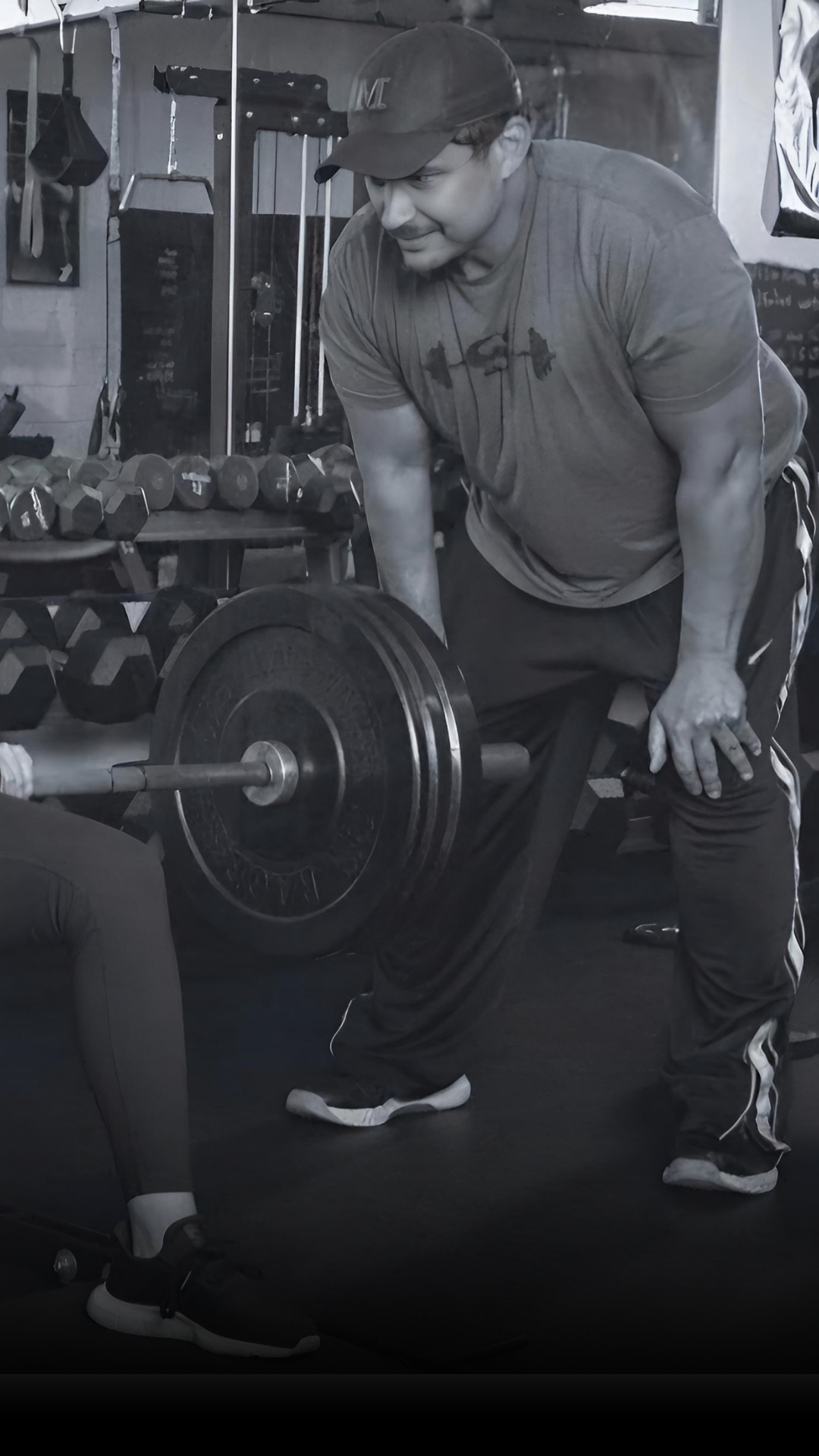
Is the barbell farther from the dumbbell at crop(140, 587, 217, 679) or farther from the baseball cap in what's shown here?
the baseball cap

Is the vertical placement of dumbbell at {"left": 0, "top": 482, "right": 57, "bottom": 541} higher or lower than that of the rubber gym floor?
higher

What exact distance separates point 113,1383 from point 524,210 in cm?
127

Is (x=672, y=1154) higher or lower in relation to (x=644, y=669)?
lower

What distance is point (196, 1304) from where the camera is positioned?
1.69m

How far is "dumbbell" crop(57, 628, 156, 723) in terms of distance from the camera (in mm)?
2484

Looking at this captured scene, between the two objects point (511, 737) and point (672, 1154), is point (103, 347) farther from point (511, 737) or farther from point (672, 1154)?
point (672, 1154)

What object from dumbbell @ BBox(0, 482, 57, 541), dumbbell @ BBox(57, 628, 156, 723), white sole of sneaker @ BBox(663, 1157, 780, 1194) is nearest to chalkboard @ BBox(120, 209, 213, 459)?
dumbbell @ BBox(0, 482, 57, 541)

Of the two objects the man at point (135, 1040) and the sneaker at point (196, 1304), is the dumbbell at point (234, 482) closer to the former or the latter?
the man at point (135, 1040)

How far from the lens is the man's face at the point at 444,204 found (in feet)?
6.15

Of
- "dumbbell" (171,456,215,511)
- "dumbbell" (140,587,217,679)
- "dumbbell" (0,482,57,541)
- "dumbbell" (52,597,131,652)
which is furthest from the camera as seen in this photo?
"dumbbell" (52,597,131,652)

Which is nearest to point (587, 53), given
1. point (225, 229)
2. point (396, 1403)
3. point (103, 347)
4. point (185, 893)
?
point (225, 229)

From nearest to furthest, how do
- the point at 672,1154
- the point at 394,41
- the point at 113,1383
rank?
1. the point at 113,1383
2. the point at 394,41
3. the point at 672,1154

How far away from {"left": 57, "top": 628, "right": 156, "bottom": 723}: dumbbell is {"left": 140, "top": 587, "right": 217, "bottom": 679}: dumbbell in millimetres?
93

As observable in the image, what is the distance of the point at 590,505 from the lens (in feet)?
6.89
